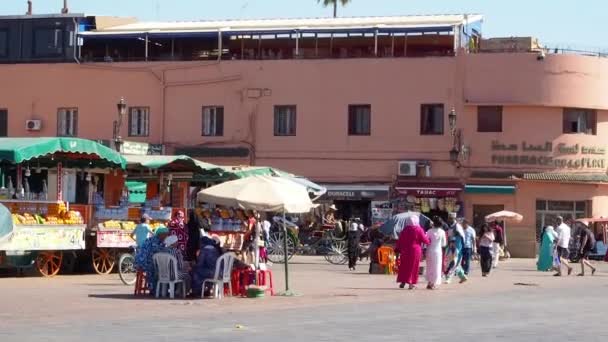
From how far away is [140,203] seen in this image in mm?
34812

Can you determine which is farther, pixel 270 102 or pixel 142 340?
pixel 270 102

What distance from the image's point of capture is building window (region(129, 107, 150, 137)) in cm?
5253

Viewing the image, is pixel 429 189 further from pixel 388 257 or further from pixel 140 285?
pixel 140 285

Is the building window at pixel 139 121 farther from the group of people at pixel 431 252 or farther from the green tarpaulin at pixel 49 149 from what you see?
the group of people at pixel 431 252

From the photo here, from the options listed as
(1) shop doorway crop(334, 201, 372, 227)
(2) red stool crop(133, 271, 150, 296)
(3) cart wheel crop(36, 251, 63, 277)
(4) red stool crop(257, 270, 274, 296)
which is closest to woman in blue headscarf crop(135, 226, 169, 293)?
(2) red stool crop(133, 271, 150, 296)

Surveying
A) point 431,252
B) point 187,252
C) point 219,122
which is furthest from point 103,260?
point 219,122

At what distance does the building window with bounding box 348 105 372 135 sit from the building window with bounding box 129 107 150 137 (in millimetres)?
8512

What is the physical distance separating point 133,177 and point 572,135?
2090cm

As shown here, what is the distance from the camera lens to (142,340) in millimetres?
15156

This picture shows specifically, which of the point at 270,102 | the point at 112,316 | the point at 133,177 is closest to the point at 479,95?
the point at 270,102

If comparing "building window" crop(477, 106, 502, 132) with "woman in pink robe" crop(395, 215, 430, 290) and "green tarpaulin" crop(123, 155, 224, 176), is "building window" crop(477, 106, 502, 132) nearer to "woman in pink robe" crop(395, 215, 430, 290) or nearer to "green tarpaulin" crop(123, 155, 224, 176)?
"green tarpaulin" crop(123, 155, 224, 176)

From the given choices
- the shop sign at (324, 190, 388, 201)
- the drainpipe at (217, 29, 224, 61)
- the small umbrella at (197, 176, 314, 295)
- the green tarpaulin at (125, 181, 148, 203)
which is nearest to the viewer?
the small umbrella at (197, 176, 314, 295)

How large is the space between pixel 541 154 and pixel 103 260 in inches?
938

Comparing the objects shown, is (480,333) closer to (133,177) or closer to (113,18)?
(133,177)
